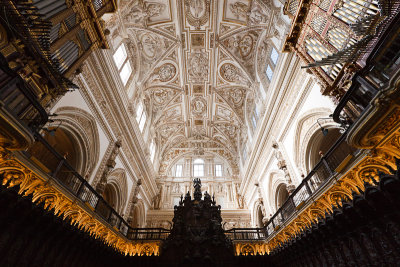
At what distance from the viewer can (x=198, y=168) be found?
21.7 m

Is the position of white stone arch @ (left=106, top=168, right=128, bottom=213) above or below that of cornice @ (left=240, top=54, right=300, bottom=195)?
below

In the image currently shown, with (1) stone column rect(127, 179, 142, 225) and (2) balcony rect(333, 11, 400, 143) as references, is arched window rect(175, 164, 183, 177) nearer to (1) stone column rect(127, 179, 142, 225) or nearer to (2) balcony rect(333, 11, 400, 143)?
(1) stone column rect(127, 179, 142, 225)

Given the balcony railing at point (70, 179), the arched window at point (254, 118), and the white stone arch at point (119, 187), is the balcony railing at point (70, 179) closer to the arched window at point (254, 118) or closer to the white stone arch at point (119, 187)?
the white stone arch at point (119, 187)

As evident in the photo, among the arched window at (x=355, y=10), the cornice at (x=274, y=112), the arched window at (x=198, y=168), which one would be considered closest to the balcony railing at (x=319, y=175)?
the arched window at (x=355, y=10)

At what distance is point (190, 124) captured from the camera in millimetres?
20812

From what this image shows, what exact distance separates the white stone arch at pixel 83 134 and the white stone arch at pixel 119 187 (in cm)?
222

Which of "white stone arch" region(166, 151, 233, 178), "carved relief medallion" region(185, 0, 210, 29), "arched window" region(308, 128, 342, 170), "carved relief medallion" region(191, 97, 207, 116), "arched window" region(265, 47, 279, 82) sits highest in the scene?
"carved relief medallion" region(191, 97, 207, 116)

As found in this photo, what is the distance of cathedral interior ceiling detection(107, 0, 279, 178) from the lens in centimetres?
1203

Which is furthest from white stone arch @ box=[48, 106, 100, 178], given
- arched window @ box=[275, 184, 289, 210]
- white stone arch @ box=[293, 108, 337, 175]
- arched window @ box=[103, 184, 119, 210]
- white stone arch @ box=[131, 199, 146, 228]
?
arched window @ box=[275, 184, 289, 210]

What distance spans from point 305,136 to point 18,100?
992cm

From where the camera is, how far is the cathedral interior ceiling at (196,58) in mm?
12031

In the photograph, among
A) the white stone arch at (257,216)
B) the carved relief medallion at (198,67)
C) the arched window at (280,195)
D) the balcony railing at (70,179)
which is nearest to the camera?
the balcony railing at (70,179)

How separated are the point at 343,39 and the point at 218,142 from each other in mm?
17213

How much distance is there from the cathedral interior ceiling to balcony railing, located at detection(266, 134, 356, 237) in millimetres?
8145
